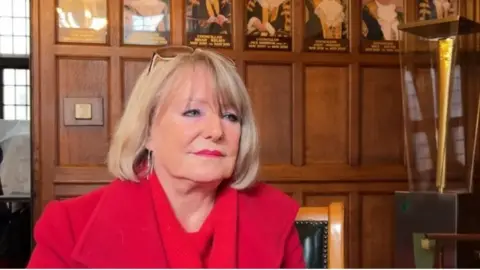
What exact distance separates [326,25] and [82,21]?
3.95 ft

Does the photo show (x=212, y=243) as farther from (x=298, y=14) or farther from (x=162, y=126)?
(x=298, y=14)

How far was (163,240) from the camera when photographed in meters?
1.00

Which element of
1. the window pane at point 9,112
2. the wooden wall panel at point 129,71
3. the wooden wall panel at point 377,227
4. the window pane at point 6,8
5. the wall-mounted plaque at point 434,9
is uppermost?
the window pane at point 6,8

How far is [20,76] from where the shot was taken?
460cm

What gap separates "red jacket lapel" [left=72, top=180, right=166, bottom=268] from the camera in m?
0.96

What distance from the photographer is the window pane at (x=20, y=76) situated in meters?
4.56

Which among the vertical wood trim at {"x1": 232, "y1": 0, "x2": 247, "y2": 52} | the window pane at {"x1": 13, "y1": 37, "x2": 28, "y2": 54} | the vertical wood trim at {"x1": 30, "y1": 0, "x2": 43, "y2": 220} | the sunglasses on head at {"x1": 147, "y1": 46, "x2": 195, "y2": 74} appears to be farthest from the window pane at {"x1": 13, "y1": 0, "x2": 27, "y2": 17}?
the sunglasses on head at {"x1": 147, "y1": 46, "x2": 195, "y2": 74}

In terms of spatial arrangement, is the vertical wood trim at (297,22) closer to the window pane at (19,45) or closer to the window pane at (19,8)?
the window pane at (19,8)

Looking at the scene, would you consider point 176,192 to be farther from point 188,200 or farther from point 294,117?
point 294,117

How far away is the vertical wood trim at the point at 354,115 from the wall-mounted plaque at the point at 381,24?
5.6 inches

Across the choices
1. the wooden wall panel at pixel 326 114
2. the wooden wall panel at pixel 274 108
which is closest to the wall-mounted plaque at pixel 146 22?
the wooden wall panel at pixel 274 108

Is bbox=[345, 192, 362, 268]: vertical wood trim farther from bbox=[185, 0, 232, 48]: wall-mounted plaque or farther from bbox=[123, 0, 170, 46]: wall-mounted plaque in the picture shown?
bbox=[123, 0, 170, 46]: wall-mounted plaque

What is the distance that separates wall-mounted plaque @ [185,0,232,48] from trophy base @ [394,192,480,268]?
3.73 ft

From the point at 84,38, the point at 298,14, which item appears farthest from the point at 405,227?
the point at 84,38
